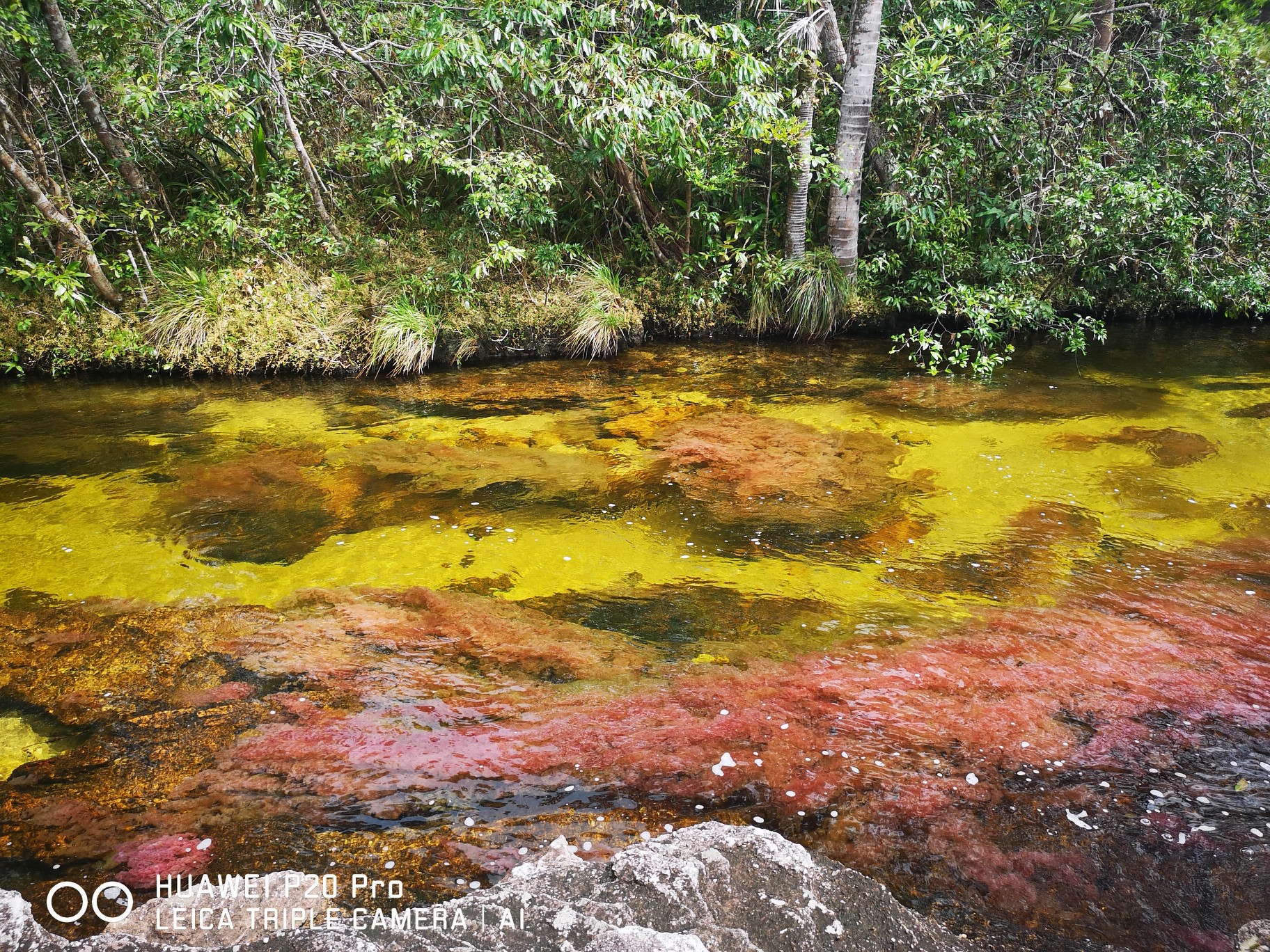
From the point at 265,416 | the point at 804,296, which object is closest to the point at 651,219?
the point at 804,296

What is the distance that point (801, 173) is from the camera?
7.74 metres

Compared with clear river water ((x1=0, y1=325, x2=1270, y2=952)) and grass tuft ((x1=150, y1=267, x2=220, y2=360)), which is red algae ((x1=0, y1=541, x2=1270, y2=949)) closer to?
clear river water ((x1=0, y1=325, x2=1270, y2=952))

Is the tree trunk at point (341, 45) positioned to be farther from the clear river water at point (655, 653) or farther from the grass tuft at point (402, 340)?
the clear river water at point (655, 653)

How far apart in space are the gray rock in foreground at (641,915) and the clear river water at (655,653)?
0.16 metres

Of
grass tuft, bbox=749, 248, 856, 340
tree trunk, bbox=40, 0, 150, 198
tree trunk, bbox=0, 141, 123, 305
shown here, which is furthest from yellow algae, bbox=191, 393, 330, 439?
grass tuft, bbox=749, 248, 856, 340

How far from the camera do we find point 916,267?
328 inches

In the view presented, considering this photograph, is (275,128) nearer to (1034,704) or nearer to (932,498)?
(932,498)

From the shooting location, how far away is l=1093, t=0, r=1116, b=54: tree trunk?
323 inches

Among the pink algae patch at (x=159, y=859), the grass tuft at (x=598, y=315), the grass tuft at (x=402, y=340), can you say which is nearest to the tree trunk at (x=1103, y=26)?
the grass tuft at (x=598, y=315)

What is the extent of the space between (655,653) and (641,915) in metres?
1.34

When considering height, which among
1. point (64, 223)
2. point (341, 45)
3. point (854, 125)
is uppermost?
point (341, 45)

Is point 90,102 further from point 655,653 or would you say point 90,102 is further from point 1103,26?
point 1103,26

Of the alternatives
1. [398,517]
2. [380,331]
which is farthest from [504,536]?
[380,331]

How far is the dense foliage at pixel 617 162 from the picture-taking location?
20.9ft
